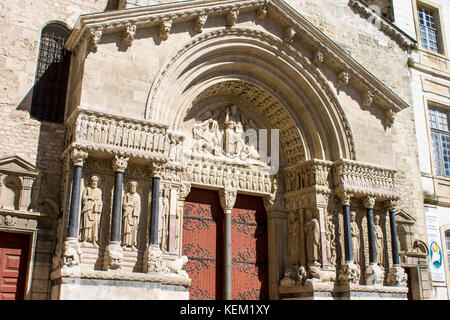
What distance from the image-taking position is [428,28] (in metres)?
18.0

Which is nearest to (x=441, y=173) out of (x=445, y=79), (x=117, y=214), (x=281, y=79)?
(x=445, y=79)

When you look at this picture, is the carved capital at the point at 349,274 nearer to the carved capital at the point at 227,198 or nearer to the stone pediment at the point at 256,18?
the carved capital at the point at 227,198

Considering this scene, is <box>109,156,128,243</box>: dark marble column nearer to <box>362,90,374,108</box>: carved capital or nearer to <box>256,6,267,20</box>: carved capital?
<box>256,6,267,20</box>: carved capital

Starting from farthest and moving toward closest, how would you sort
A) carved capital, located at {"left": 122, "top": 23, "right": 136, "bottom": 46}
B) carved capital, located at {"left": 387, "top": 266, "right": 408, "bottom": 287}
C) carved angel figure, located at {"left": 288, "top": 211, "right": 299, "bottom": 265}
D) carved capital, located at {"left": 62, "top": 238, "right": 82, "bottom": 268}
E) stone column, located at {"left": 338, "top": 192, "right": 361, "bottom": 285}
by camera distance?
carved angel figure, located at {"left": 288, "top": 211, "right": 299, "bottom": 265}
carved capital, located at {"left": 387, "top": 266, "right": 408, "bottom": 287}
stone column, located at {"left": 338, "top": 192, "right": 361, "bottom": 285}
carved capital, located at {"left": 122, "top": 23, "right": 136, "bottom": 46}
carved capital, located at {"left": 62, "top": 238, "right": 82, "bottom": 268}

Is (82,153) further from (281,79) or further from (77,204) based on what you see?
(281,79)

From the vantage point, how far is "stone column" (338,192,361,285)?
461 inches

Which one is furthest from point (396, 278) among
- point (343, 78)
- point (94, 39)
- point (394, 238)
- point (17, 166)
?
point (17, 166)

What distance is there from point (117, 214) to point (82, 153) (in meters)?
1.29

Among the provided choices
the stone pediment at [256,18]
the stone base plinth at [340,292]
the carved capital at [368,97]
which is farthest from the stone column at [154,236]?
the carved capital at [368,97]

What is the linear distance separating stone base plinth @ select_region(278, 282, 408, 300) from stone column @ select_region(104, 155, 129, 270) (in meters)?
4.38

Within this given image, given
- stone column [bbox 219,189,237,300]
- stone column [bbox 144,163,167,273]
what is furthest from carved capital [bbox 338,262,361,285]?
stone column [bbox 144,163,167,273]

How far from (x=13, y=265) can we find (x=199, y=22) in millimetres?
6247

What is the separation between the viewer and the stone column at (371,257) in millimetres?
11969

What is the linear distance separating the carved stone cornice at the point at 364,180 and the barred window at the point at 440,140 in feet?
12.8
